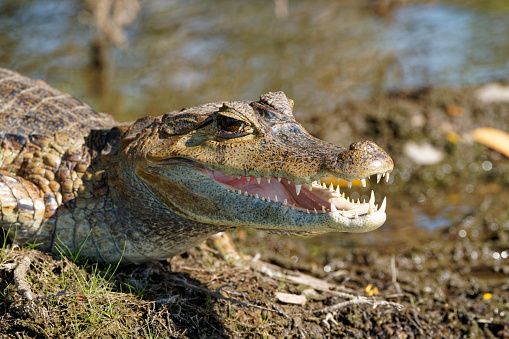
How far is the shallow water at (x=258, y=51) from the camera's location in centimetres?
853

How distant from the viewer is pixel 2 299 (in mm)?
3223

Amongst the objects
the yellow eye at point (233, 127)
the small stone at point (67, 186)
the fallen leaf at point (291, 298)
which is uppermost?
the yellow eye at point (233, 127)

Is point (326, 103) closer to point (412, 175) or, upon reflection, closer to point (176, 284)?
point (412, 175)

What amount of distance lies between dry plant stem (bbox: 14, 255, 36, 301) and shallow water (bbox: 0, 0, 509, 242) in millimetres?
4206

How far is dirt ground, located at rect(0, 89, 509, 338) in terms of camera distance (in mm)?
3174

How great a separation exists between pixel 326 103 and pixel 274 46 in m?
2.73

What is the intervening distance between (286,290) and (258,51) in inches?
274

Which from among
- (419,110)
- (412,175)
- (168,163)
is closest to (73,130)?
(168,163)

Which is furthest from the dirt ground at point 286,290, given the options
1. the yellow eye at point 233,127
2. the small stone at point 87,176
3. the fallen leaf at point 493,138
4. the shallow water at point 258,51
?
the shallow water at point 258,51

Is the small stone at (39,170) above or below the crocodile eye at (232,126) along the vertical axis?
below

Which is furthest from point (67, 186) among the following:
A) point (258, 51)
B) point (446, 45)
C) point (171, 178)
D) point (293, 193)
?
point (446, 45)

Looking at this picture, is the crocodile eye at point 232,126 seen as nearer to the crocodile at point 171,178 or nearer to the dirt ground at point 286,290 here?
the crocodile at point 171,178

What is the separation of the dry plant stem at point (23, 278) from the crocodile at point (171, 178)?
7.6 inches

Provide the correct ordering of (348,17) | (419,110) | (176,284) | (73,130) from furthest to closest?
(348,17) → (419,110) → (73,130) → (176,284)
